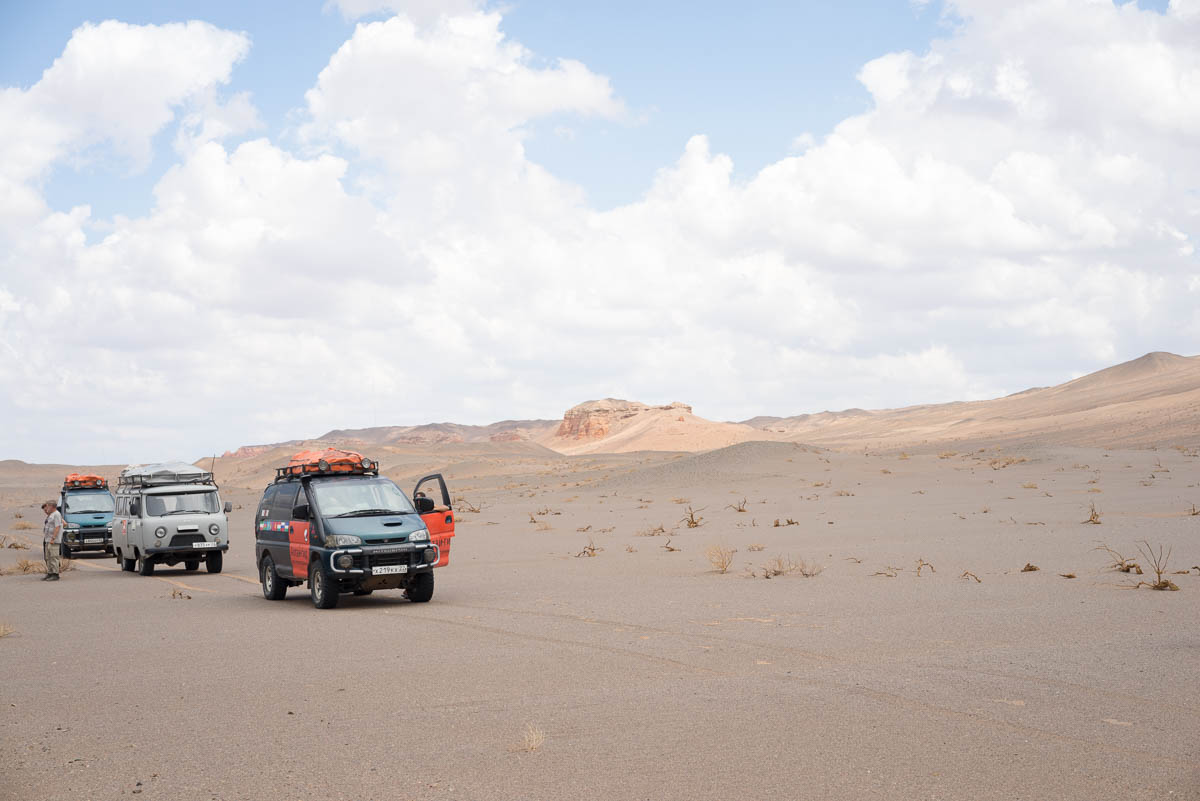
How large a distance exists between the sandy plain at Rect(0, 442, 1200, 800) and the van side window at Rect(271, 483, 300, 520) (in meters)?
1.43

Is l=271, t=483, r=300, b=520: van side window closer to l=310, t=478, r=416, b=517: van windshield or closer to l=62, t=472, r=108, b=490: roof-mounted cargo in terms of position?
l=310, t=478, r=416, b=517: van windshield

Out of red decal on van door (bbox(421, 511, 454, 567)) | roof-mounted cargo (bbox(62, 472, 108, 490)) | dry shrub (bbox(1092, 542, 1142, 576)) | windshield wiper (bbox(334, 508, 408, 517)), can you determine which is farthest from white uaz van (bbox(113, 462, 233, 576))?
dry shrub (bbox(1092, 542, 1142, 576))

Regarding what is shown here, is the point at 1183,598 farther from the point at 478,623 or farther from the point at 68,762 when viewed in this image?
the point at 68,762

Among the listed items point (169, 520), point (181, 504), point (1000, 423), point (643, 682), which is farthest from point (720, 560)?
point (1000, 423)

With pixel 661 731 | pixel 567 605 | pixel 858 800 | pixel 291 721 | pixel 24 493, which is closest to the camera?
pixel 858 800

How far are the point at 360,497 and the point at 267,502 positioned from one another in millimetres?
2594

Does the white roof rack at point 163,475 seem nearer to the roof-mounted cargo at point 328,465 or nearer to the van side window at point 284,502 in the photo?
the van side window at point 284,502

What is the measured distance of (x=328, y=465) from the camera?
17.5 meters

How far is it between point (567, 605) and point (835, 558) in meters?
6.95

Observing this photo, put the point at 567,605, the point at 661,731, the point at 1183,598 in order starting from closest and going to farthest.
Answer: the point at 661,731
the point at 1183,598
the point at 567,605

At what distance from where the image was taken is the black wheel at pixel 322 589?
51.9ft

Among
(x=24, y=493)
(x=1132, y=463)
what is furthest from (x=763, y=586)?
(x=24, y=493)

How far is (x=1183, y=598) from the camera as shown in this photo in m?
13.5

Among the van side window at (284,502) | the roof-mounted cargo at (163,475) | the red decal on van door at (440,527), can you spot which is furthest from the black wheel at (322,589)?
the roof-mounted cargo at (163,475)
